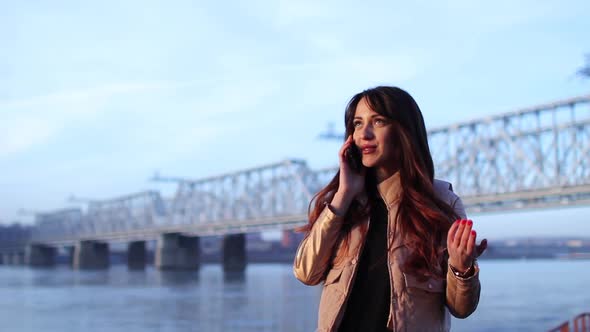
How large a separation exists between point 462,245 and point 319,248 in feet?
1.90

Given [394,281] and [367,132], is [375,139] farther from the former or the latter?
[394,281]

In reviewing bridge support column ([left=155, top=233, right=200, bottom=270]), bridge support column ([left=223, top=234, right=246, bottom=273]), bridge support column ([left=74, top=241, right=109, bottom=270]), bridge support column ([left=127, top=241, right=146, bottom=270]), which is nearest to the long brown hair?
bridge support column ([left=155, top=233, right=200, bottom=270])

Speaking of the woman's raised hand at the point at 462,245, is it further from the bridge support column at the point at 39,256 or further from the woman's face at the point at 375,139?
the bridge support column at the point at 39,256

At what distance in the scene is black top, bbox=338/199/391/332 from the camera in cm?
276

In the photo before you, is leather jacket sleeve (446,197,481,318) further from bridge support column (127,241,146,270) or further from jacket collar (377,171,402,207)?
bridge support column (127,241,146,270)

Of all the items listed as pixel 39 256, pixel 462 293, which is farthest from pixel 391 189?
pixel 39 256

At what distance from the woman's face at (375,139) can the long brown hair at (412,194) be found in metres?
0.02

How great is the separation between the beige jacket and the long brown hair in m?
0.04

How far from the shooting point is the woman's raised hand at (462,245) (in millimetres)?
2553

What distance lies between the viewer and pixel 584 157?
59.1 meters

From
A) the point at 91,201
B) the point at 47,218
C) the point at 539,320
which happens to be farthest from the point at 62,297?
the point at 47,218

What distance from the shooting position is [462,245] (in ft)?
8.42

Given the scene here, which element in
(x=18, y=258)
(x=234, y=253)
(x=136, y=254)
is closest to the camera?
(x=234, y=253)

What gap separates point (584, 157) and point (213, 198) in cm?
6877
